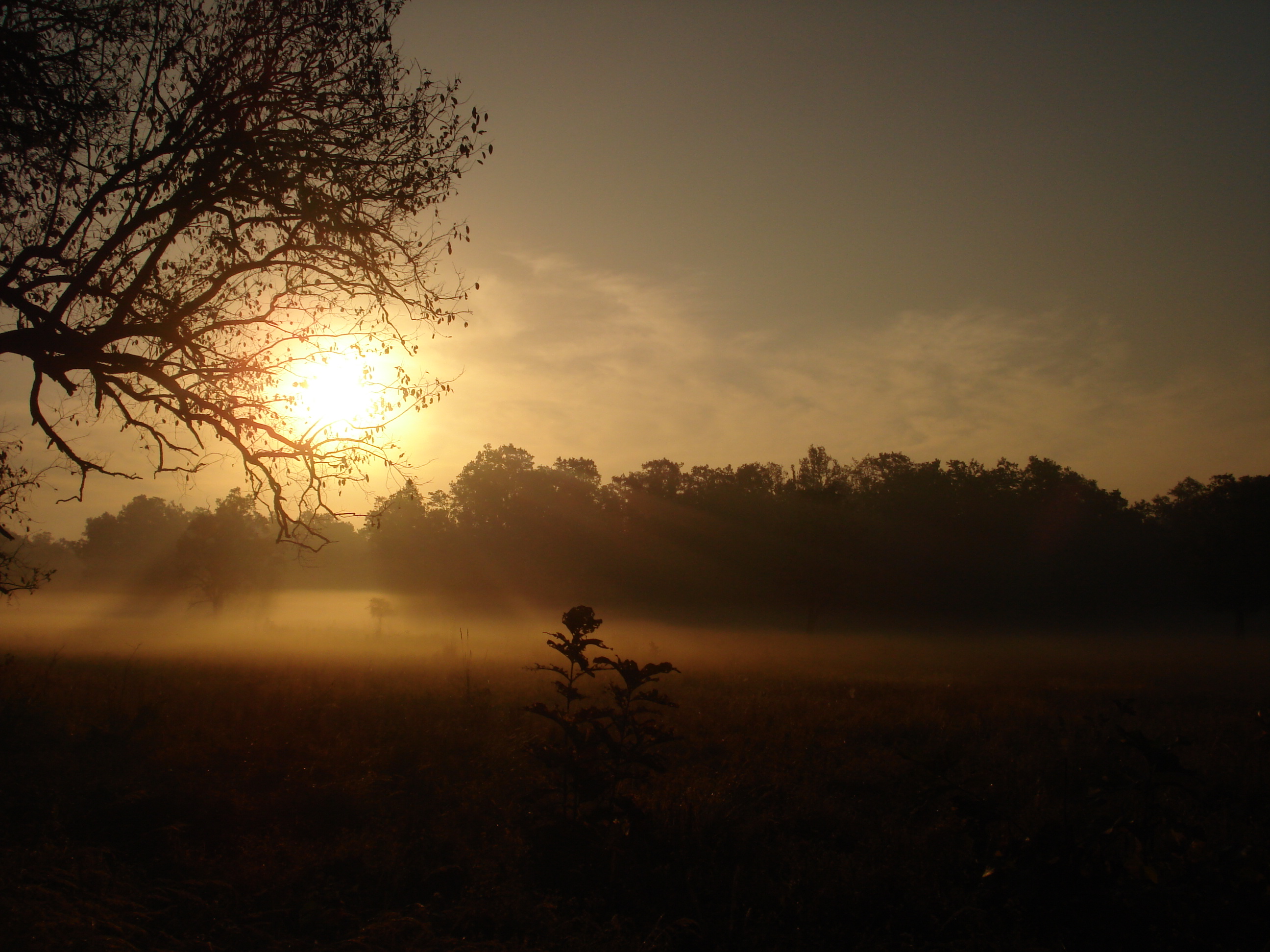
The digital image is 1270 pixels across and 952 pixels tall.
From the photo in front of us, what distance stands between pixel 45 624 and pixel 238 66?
39.8m

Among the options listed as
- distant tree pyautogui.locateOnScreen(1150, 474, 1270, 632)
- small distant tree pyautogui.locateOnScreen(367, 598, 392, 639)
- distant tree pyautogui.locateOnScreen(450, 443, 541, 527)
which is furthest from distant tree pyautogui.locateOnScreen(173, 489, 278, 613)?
distant tree pyautogui.locateOnScreen(1150, 474, 1270, 632)

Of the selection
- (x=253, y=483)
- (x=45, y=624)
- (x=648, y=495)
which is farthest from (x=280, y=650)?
(x=648, y=495)

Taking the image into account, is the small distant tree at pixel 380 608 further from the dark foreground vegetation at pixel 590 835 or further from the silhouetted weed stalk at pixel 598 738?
the silhouetted weed stalk at pixel 598 738

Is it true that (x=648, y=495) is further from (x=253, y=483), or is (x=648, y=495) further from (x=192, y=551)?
(x=253, y=483)

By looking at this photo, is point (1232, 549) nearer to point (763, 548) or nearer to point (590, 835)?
point (763, 548)

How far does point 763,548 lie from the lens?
164 feet

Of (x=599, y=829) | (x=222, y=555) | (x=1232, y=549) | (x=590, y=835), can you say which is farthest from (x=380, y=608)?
(x=1232, y=549)

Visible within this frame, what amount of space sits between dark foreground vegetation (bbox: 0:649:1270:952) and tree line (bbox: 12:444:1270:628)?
28329 millimetres

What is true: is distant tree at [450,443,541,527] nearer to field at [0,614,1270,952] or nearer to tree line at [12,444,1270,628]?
tree line at [12,444,1270,628]

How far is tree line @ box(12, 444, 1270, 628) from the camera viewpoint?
127 ft

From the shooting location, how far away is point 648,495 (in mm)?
63531

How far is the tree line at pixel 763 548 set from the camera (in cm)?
3881

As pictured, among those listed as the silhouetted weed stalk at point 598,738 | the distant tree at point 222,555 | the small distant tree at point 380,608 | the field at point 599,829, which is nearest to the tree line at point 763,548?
the distant tree at point 222,555

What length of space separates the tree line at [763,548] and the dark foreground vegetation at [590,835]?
2833 cm
